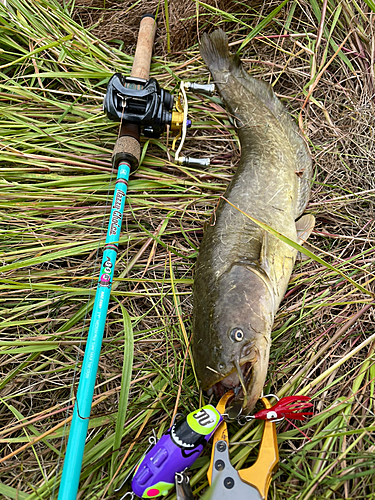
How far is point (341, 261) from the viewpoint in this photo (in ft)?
7.89

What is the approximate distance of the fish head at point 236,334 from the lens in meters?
1.80

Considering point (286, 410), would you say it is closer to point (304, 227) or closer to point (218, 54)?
point (304, 227)

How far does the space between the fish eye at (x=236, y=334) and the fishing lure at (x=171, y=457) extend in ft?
1.27

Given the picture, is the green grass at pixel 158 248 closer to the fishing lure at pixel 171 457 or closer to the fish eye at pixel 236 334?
the fishing lure at pixel 171 457

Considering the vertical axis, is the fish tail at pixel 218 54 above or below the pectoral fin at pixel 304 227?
above

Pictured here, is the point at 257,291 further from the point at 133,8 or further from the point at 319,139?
the point at 133,8

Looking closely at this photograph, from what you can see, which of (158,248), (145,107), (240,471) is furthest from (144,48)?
(240,471)

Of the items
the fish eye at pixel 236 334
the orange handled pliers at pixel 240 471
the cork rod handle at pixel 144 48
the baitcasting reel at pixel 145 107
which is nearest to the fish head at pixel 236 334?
the fish eye at pixel 236 334

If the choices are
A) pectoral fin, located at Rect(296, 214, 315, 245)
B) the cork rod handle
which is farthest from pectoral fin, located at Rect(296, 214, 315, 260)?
the cork rod handle

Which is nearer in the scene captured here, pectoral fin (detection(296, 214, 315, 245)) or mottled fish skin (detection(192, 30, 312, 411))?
mottled fish skin (detection(192, 30, 312, 411))

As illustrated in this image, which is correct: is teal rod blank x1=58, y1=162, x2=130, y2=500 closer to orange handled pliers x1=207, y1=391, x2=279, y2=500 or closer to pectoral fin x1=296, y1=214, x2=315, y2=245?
orange handled pliers x1=207, y1=391, x2=279, y2=500

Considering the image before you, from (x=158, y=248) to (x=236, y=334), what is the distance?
1.02 meters

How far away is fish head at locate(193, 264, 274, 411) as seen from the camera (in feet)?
5.90

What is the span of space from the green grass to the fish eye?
0.40 metres
